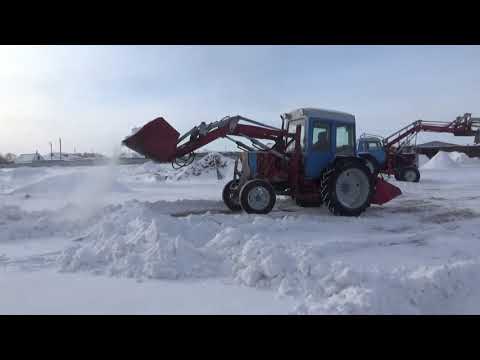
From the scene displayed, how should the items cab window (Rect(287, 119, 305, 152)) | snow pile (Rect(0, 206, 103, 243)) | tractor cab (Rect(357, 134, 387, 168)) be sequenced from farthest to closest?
tractor cab (Rect(357, 134, 387, 168)) < cab window (Rect(287, 119, 305, 152)) < snow pile (Rect(0, 206, 103, 243))

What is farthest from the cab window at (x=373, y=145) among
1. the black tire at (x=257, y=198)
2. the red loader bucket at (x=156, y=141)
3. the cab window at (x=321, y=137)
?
the red loader bucket at (x=156, y=141)

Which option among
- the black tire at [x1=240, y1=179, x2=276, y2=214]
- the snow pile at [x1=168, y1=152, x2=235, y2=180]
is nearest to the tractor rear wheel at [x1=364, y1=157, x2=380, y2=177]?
the black tire at [x1=240, y1=179, x2=276, y2=214]

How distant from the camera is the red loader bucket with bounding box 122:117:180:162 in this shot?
7.98m

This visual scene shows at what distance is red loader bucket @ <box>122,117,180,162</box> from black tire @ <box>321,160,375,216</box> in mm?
3315

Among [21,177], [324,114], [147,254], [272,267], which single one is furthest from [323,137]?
[21,177]

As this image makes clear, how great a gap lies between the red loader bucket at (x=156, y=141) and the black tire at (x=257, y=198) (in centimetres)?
182

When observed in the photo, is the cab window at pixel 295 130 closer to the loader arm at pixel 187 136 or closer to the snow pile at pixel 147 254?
the loader arm at pixel 187 136

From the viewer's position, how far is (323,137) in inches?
329

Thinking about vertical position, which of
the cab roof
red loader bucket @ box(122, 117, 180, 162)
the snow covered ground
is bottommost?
the snow covered ground

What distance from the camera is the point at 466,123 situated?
62.0 ft

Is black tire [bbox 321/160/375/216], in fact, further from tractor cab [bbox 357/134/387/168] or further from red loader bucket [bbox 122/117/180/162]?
tractor cab [bbox 357/134/387/168]

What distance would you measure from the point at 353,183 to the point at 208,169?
Answer: 15.0 meters
